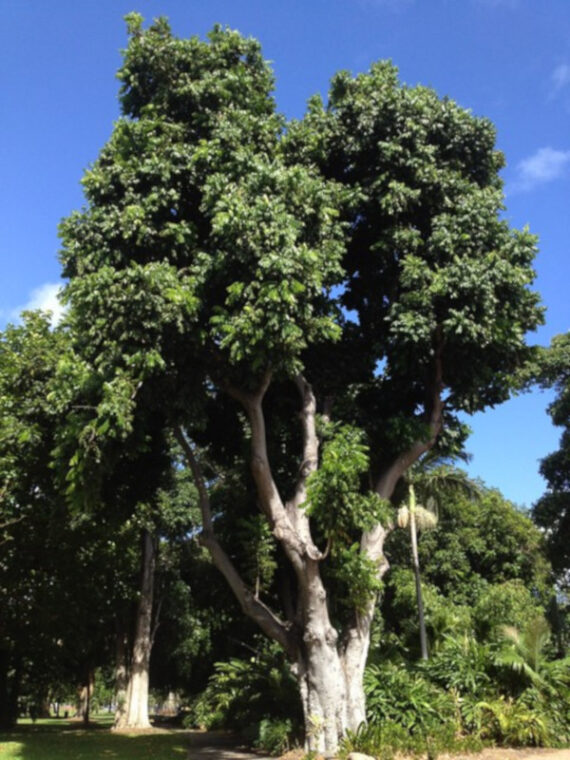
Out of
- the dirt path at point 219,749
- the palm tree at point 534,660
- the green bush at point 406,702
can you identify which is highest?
the palm tree at point 534,660

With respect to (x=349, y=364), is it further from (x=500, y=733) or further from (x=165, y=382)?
(x=500, y=733)

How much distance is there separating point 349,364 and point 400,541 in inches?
698

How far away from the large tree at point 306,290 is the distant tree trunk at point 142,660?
42.0 feet

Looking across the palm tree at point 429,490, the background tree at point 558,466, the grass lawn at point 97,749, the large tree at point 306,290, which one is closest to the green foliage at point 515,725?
the large tree at point 306,290

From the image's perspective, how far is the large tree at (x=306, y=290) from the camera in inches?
436

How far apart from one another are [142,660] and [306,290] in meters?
19.5

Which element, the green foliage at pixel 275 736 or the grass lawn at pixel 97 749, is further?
the green foliage at pixel 275 736

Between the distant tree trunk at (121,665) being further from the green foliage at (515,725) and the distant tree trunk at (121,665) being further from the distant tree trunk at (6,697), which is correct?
the green foliage at (515,725)

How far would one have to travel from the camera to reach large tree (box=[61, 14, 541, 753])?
11.1m

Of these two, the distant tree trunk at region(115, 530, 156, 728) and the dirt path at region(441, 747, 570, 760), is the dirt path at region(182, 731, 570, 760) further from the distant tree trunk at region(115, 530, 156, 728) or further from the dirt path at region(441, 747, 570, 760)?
the distant tree trunk at region(115, 530, 156, 728)

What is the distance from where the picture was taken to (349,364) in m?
14.6

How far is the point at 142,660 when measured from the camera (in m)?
25.0

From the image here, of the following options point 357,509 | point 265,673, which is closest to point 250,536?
point 357,509

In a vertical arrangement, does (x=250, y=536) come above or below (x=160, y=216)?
below
